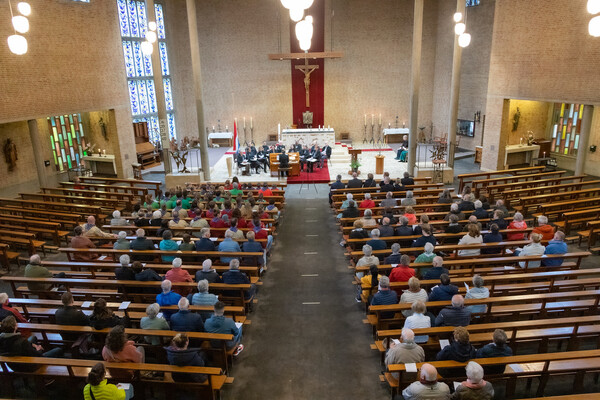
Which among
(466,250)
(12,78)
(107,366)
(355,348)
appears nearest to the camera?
(107,366)

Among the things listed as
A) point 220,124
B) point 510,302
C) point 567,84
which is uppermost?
point 567,84

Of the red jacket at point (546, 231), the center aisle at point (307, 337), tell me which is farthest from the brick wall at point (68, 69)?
the red jacket at point (546, 231)

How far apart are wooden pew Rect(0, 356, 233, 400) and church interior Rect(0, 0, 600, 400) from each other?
0.03 meters

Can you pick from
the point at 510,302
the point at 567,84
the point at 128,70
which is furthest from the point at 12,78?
the point at 567,84

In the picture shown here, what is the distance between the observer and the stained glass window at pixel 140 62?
774 inches

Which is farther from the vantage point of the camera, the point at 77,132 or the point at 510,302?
the point at 77,132

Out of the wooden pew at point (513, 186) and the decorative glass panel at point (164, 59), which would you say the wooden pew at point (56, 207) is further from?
the decorative glass panel at point (164, 59)

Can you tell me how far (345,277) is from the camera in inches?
336

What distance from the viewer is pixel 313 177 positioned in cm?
1666

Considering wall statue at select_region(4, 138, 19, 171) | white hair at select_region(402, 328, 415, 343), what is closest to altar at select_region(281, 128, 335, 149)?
wall statue at select_region(4, 138, 19, 171)

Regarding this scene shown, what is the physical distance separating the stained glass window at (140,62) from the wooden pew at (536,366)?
1896 cm

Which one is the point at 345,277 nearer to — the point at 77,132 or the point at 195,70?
the point at 195,70

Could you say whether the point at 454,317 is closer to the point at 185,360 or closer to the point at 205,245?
the point at 185,360

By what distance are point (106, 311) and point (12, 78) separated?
1081 cm
